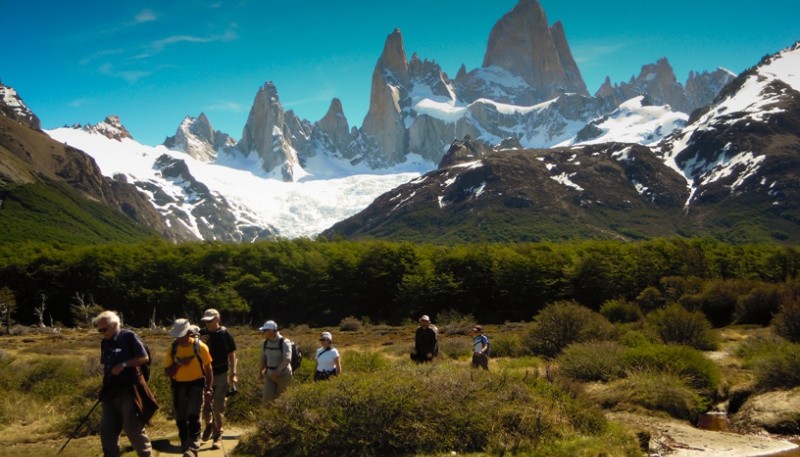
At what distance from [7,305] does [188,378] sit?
4154 centimetres

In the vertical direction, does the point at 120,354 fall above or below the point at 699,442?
above

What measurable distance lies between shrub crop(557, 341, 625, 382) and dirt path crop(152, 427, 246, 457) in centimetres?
1051

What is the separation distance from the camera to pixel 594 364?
1814cm

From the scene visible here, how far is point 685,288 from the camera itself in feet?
132

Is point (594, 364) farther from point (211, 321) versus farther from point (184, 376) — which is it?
point (184, 376)

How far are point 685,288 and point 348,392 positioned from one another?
36.3m

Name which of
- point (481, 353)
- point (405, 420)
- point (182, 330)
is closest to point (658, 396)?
point (481, 353)

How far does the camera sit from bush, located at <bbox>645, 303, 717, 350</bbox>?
24125 millimetres

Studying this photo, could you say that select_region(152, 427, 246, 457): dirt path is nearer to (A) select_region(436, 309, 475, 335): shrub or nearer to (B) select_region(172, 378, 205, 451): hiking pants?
(B) select_region(172, 378, 205, 451): hiking pants

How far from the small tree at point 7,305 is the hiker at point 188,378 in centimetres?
3845

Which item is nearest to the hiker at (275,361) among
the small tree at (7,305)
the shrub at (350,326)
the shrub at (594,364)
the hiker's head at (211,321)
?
the hiker's head at (211,321)

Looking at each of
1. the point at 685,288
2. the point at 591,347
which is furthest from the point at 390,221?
the point at 591,347

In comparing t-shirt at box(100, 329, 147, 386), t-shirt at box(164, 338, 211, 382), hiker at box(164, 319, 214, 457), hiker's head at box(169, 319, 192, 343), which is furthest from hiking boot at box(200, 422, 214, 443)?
t-shirt at box(100, 329, 147, 386)

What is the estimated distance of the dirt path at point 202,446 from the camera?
9844 millimetres
